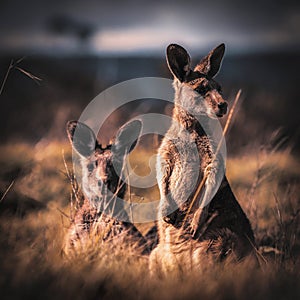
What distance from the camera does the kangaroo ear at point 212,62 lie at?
14.1 ft

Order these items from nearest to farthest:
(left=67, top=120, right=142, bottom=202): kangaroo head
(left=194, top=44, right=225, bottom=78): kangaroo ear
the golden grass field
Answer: the golden grass field, (left=194, top=44, right=225, bottom=78): kangaroo ear, (left=67, top=120, right=142, bottom=202): kangaroo head

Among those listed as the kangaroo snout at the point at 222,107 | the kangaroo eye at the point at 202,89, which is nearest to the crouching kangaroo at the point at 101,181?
the kangaroo eye at the point at 202,89

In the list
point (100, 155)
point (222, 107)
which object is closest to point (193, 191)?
point (222, 107)

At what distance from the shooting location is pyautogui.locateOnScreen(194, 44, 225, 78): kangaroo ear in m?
4.31

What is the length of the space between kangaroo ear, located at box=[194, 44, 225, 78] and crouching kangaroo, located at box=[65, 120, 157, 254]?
3.06 ft

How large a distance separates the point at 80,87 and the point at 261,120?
715 centimetres

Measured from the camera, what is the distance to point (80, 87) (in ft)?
60.8

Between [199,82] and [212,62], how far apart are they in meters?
0.25

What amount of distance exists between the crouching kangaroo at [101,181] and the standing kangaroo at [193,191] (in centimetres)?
49

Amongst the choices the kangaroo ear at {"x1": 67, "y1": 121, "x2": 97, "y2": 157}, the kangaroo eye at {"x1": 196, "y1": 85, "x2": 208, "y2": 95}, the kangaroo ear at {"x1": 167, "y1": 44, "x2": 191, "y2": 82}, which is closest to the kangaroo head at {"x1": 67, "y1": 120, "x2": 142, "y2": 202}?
the kangaroo ear at {"x1": 67, "y1": 121, "x2": 97, "y2": 157}

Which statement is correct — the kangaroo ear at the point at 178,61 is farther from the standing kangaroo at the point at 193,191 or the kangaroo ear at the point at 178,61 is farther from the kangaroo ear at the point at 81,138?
the kangaroo ear at the point at 81,138

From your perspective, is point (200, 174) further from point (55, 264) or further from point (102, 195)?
point (55, 264)

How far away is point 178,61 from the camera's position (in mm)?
4297

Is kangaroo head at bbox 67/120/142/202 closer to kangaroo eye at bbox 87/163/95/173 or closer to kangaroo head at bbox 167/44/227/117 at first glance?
kangaroo eye at bbox 87/163/95/173
